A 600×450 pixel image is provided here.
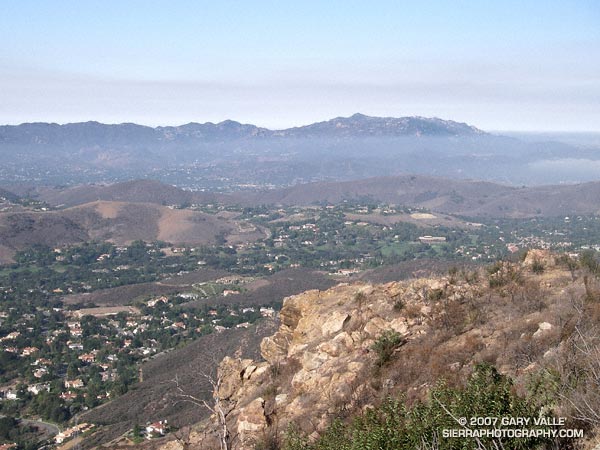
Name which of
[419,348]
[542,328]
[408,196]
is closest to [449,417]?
[542,328]

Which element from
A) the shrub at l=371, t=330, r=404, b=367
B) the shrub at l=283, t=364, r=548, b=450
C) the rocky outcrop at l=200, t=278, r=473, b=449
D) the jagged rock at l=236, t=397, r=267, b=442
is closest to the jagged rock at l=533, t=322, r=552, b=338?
the rocky outcrop at l=200, t=278, r=473, b=449

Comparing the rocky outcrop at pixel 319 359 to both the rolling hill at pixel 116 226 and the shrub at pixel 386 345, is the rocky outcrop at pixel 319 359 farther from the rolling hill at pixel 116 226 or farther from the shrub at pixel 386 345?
the rolling hill at pixel 116 226

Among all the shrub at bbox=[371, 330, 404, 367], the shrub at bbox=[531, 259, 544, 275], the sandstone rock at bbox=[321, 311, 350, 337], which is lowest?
the sandstone rock at bbox=[321, 311, 350, 337]

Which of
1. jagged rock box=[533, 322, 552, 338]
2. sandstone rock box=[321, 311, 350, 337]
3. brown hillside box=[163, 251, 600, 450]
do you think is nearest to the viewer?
brown hillside box=[163, 251, 600, 450]

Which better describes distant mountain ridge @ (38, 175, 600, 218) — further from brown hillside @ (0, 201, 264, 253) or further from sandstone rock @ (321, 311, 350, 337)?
sandstone rock @ (321, 311, 350, 337)

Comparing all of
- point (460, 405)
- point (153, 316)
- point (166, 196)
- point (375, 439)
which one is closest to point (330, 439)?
point (375, 439)

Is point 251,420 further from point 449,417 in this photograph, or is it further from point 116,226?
point 116,226

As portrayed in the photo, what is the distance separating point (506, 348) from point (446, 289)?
469 cm

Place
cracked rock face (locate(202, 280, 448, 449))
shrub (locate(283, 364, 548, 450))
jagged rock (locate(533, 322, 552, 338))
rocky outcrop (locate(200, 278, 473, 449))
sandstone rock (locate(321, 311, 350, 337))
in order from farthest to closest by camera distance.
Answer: sandstone rock (locate(321, 311, 350, 337)), cracked rock face (locate(202, 280, 448, 449)), rocky outcrop (locate(200, 278, 473, 449)), jagged rock (locate(533, 322, 552, 338)), shrub (locate(283, 364, 548, 450))

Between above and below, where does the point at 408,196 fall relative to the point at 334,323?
below

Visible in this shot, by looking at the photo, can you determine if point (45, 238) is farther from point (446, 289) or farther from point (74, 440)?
point (446, 289)

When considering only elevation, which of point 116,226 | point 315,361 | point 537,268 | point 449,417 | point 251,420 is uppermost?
point 449,417

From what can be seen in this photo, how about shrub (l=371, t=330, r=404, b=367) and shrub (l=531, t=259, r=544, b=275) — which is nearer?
shrub (l=371, t=330, r=404, b=367)

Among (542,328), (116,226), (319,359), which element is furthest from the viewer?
(116,226)
